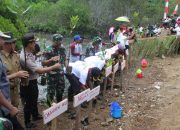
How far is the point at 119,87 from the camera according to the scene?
348 inches

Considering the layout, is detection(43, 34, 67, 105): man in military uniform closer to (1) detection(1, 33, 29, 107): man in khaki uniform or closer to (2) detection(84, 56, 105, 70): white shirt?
(2) detection(84, 56, 105, 70): white shirt

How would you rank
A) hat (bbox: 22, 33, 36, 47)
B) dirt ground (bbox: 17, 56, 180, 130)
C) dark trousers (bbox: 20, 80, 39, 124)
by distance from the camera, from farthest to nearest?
1. dirt ground (bbox: 17, 56, 180, 130)
2. dark trousers (bbox: 20, 80, 39, 124)
3. hat (bbox: 22, 33, 36, 47)

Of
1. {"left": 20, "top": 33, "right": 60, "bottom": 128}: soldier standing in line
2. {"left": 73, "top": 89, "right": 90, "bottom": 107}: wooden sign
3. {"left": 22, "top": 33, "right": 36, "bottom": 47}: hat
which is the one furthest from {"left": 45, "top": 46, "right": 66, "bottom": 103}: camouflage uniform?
{"left": 22, "top": 33, "right": 36, "bottom": 47}: hat

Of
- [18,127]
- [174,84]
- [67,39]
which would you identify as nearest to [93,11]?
[67,39]

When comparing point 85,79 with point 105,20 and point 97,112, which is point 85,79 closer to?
point 97,112

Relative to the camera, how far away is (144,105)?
297 inches

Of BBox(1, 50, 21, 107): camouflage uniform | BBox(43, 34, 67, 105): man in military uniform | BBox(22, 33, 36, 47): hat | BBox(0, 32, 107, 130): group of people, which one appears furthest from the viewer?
BBox(43, 34, 67, 105): man in military uniform

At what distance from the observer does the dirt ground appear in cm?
634

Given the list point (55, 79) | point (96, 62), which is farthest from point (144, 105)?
point (55, 79)

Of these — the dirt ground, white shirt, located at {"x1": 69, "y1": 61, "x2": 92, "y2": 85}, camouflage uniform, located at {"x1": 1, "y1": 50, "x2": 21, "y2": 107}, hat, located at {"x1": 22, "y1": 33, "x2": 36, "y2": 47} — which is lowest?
the dirt ground

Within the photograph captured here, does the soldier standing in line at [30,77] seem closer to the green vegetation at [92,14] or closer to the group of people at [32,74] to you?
the group of people at [32,74]

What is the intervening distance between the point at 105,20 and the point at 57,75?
19.2 metres

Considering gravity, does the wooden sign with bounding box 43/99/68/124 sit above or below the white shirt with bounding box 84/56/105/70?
below

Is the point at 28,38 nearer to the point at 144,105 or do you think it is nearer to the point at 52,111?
the point at 52,111
